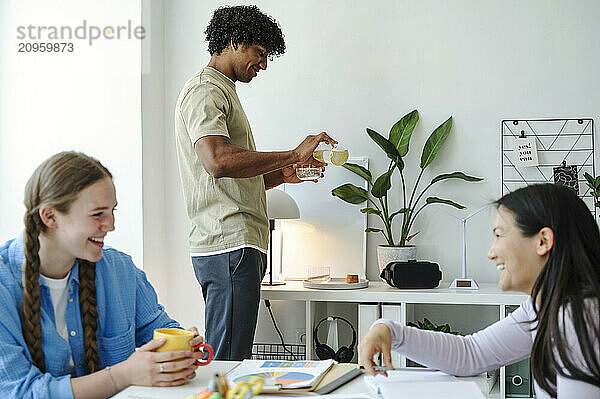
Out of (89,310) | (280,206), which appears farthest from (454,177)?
(89,310)

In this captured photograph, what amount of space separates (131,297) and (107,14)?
1.93 m

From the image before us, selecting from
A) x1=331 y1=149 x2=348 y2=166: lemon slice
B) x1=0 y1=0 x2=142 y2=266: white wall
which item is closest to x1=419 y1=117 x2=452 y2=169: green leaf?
x1=331 y1=149 x2=348 y2=166: lemon slice

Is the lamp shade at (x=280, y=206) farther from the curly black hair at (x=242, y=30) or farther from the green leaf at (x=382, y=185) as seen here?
the curly black hair at (x=242, y=30)

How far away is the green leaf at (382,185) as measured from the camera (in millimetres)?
3250

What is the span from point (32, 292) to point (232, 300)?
99 centimetres

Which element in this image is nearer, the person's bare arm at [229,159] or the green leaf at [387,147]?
the person's bare arm at [229,159]

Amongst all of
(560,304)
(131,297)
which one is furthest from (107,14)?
(560,304)

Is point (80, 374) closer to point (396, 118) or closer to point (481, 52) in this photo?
point (396, 118)

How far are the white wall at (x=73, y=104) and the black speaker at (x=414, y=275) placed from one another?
3.80ft

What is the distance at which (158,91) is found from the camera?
3561mm

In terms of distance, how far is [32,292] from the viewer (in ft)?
4.82

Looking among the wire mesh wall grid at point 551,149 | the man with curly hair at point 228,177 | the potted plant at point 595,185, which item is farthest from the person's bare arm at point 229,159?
the potted plant at point 595,185

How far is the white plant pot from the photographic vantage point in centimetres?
327

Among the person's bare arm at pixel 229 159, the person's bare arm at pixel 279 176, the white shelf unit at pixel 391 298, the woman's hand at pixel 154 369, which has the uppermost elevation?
the person's bare arm at pixel 229 159
